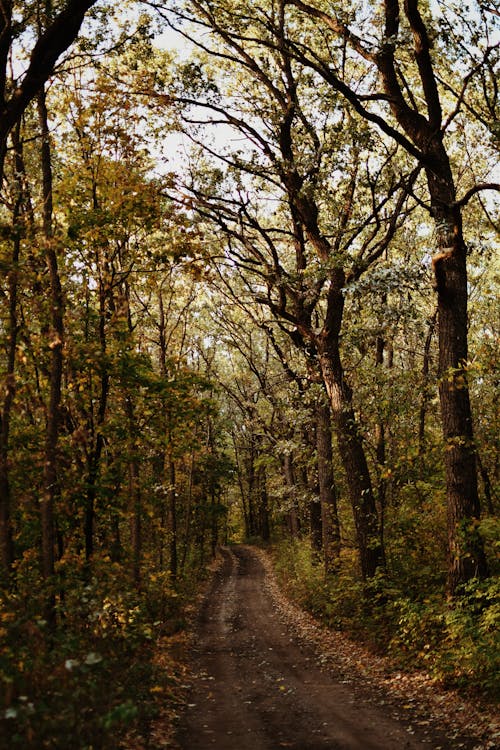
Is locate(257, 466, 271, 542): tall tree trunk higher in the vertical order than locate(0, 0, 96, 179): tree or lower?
lower

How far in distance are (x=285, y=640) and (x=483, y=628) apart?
23.7ft

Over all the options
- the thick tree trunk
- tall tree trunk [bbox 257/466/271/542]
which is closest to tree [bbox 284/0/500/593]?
the thick tree trunk

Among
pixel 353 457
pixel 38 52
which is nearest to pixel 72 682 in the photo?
pixel 38 52

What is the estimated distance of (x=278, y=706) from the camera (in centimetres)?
897

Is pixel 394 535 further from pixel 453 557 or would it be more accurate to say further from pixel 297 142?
pixel 297 142

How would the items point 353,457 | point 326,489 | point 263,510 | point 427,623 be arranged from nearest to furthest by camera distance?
point 427,623, point 353,457, point 326,489, point 263,510

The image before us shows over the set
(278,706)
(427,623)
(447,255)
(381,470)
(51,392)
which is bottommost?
(278,706)

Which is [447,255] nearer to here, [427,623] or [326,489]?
[427,623]

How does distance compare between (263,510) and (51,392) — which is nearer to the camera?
(51,392)

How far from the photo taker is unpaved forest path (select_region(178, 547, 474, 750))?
721cm

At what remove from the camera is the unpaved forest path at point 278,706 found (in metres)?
7.21

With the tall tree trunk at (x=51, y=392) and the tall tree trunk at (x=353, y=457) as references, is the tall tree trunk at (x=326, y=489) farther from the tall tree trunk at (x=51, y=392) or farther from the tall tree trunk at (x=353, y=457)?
the tall tree trunk at (x=51, y=392)

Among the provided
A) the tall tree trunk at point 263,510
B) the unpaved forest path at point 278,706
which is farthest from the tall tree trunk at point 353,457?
the tall tree trunk at point 263,510

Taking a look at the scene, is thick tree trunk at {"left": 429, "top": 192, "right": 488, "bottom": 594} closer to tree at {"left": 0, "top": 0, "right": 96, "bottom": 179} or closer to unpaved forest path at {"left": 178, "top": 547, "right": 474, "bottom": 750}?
unpaved forest path at {"left": 178, "top": 547, "right": 474, "bottom": 750}
